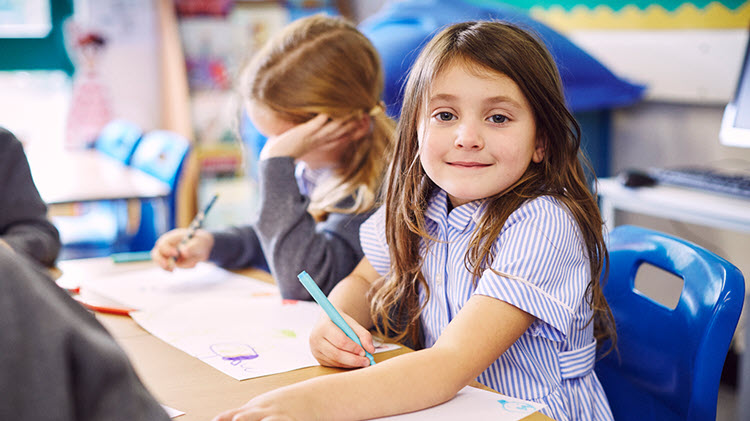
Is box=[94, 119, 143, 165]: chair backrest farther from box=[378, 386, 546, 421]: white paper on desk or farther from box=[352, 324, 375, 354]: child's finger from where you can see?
box=[378, 386, 546, 421]: white paper on desk

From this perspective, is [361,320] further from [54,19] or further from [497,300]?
[54,19]

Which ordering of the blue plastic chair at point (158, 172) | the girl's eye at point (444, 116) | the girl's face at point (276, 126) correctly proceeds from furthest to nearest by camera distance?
the blue plastic chair at point (158, 172) → the girl's face at point (276, 126) → the girl's eye at point (444, 116)

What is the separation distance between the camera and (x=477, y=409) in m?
0.68

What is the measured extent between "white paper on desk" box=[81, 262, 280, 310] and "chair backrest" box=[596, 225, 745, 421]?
50 centimetres

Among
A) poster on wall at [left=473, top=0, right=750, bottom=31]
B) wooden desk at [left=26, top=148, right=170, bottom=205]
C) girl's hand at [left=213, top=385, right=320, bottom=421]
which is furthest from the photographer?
wooden desk at [left=26, top=148, right=170, bottom=205]

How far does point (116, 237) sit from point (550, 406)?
6.53 feet

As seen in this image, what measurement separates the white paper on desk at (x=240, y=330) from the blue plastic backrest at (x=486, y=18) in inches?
42.9

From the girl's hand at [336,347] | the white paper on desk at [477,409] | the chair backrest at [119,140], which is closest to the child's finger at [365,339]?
the girl's hand at [336,347]

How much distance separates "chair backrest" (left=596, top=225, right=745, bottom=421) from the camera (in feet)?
2.62

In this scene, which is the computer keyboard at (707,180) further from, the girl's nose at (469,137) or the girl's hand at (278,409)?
the girl's hand at (278,409)

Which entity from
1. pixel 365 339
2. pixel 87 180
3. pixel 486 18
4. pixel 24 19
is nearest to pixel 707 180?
pixel 486 18

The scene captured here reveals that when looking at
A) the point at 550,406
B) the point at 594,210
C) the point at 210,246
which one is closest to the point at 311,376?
the point at 550,406

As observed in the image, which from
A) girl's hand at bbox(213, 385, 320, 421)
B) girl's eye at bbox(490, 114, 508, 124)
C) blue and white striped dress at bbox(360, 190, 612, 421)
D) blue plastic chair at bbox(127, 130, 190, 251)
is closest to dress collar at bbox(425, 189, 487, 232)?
blue and white striped dress at bbox(360, 190, 612, 421)

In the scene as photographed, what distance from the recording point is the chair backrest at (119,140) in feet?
9.34
